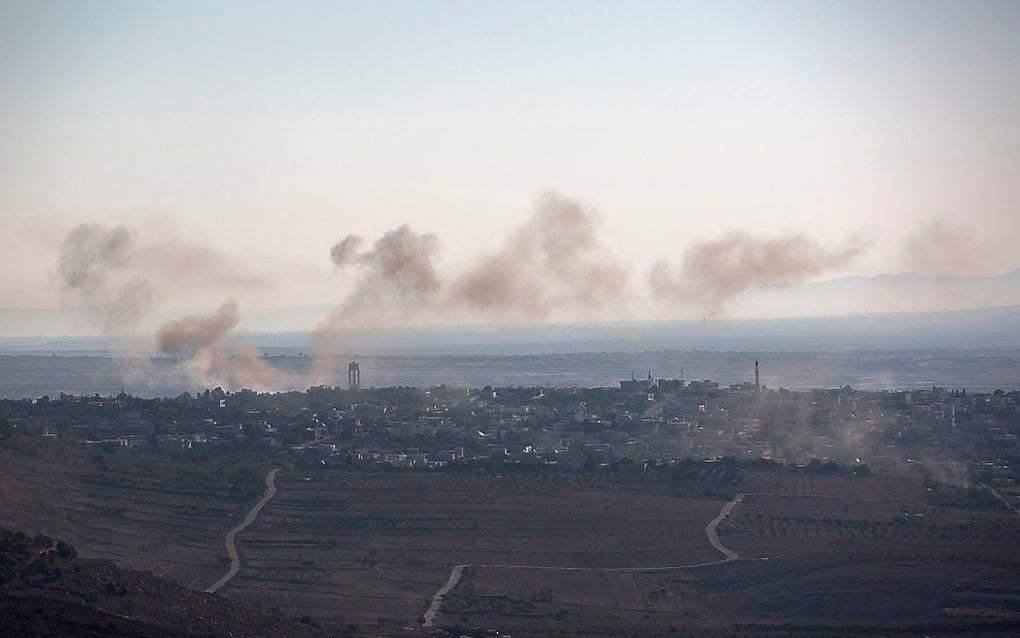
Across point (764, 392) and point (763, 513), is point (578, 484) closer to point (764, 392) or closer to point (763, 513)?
point (763, 513)

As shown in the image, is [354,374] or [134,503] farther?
[354,374]

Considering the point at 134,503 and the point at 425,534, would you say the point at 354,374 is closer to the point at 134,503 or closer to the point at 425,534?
the point at 134,503

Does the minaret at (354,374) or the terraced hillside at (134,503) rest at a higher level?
the minaret at (354,374)

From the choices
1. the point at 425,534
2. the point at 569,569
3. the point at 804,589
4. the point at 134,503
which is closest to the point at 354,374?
the point at 134,503

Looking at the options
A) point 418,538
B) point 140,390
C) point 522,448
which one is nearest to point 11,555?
point 418,538

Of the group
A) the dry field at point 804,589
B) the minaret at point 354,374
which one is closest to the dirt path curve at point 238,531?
the dry field at point 804,589

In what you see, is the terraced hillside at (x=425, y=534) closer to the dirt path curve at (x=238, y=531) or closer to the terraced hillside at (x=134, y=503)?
the dirt path curve at (x=238, y=531)
